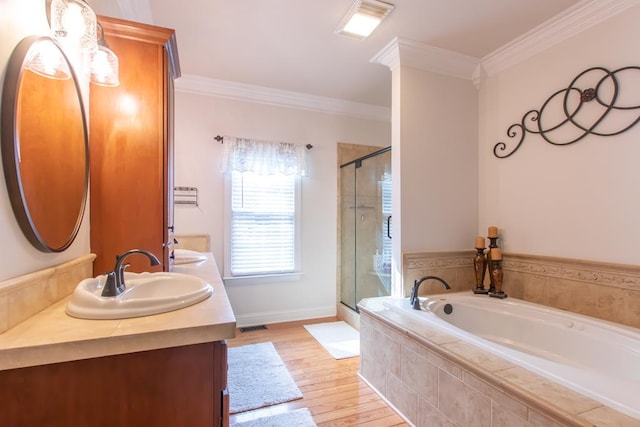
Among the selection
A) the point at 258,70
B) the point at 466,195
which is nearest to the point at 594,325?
the point at 466,195

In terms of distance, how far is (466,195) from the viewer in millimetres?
2764

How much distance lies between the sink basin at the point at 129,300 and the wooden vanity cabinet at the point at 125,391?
0.15 m

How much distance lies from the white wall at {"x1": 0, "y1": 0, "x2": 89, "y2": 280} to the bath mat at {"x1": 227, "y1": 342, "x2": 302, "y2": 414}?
1447 millimetres

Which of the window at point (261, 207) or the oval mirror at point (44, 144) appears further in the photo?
the window at point (261, 207)

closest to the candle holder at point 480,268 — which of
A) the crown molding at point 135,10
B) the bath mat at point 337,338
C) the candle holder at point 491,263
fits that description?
the candle holder at point 491,263

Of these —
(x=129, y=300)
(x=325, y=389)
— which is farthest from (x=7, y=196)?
(x=325, y=389)

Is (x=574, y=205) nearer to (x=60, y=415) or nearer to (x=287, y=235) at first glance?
(x=287, y=235)

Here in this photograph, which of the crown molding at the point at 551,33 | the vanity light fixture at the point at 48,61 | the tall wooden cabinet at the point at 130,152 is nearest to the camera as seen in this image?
the vanity light fixture at the point at 48,61

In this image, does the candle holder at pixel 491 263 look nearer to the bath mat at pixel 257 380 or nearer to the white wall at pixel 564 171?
the white wall at pixel 564 171

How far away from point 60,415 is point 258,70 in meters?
2.86

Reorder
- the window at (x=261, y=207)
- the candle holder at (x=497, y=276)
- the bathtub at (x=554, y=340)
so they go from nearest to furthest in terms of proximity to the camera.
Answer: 1. the bathtub at (x=554, y=340)
2. the candle holder at (x=497, y=276)
3. the window at (x=261, y=207)

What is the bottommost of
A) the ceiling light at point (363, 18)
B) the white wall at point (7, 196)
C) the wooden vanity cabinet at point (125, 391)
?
the wooden vanity cabinet at point (125, 391)

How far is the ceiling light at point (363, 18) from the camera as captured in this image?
201cm

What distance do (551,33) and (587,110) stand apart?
2.10 ft
